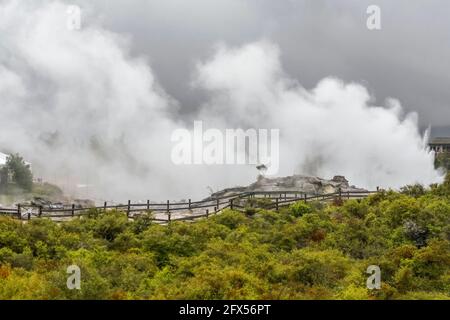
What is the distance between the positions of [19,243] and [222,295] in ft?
43.7

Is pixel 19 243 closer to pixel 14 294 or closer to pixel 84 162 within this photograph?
pixel 14 294

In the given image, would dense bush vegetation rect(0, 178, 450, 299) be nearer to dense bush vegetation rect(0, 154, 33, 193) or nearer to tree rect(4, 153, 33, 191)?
dense bush vegetation rect(0, 154, 33, 193)

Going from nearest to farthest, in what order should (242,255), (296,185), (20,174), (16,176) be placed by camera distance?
(242,255), (296,185), (16,176), (20,174)

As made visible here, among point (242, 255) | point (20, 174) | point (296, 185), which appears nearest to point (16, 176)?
point (20, 174)

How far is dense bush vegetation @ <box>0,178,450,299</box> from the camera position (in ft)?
50.2

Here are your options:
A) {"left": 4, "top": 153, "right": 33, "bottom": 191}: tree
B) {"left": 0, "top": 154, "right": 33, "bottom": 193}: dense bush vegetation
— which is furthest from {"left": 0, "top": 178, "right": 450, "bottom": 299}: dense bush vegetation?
{"left": 4, "top": 153, "right": 33, "bottom": 191}: tree

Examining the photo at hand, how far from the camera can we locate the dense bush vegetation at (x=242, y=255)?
50.2 feet

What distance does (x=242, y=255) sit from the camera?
21.8 m

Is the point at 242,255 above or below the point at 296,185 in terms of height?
below

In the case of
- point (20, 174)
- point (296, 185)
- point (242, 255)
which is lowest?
point (242, 255)

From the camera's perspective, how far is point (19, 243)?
24578 mm

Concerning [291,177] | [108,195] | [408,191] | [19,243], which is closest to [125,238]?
[19,243]

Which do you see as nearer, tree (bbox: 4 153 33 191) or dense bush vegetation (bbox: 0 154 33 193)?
dense bush vegetation (bbox: 0 154 33 193)

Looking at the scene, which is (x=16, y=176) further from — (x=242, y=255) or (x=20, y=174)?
(x=242, y=255)
